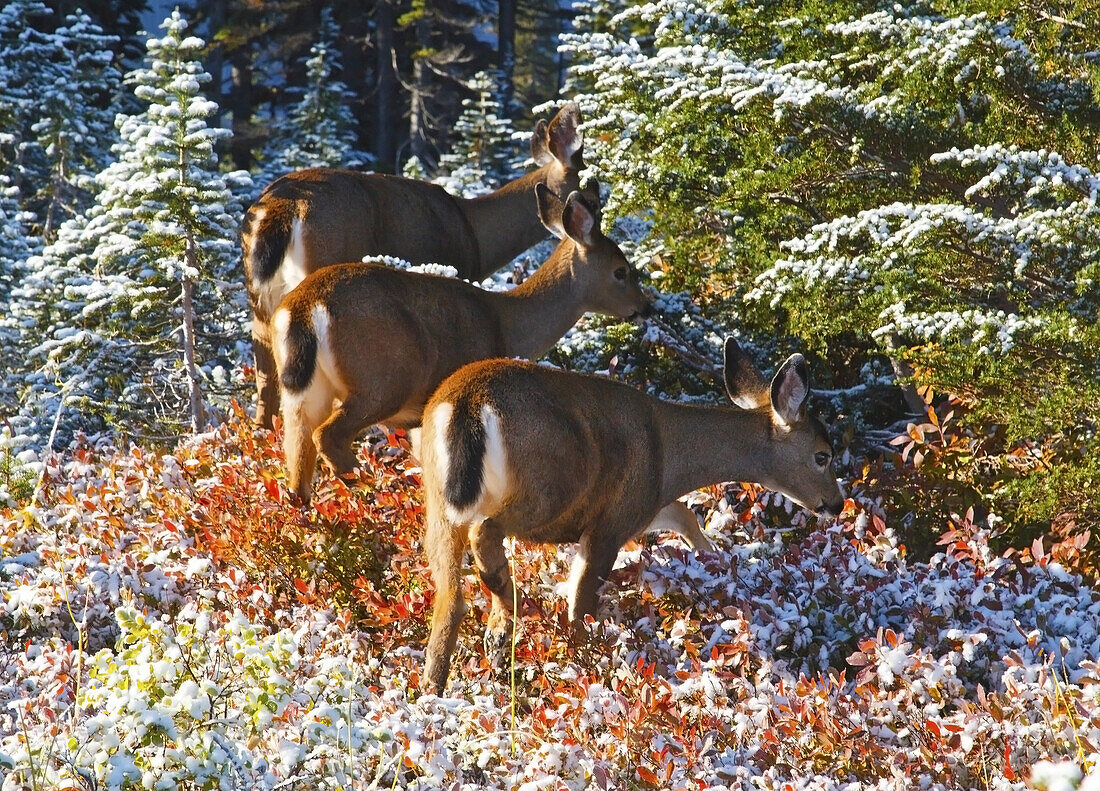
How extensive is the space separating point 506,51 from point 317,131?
7.08m

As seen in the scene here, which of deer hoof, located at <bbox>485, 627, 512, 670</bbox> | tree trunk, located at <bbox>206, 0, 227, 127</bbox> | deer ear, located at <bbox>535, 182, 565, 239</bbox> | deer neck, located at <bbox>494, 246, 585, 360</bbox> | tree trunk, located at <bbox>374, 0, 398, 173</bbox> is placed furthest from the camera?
tree trunk, located at <bbox>374, 0, 398, 173</bbox>

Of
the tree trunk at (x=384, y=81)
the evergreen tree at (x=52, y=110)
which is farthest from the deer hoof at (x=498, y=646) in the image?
the tree trunk at (x=384, y=81)

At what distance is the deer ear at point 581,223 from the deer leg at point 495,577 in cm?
360

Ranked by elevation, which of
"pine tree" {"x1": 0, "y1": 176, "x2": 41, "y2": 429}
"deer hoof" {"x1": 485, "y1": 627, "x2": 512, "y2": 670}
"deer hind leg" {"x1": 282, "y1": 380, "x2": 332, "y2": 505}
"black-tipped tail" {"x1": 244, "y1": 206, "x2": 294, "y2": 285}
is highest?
"black-tipped tail" {"x1": 244, "y1": 206, "x2": 294, "y2": 285}

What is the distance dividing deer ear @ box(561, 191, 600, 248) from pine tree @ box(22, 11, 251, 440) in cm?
293

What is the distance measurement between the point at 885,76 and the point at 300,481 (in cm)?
396

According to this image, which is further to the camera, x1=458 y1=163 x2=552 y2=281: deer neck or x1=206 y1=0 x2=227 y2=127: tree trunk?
x1=206 y1=0 x2=227 y2=127: tree trunk

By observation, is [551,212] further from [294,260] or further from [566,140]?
[566,140]

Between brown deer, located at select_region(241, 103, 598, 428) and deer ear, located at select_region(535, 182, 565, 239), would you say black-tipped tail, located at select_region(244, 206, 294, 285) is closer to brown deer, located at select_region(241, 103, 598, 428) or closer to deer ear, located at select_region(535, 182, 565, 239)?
brown deer, located at select_region(241, 103, 598, 428)

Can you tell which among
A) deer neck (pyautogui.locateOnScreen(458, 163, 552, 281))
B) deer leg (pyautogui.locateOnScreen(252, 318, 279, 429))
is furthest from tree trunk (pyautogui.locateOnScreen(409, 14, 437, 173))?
deer leg (pyautogui.locateOnScreen(252, 318, 279, 429))

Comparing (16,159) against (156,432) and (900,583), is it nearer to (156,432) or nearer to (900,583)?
Result: (156,432)

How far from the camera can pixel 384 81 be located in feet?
87.9

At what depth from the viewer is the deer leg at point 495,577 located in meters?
5.54

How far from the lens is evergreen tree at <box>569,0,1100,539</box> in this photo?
6.43 meters
